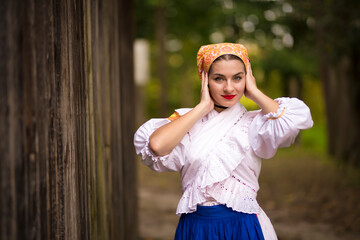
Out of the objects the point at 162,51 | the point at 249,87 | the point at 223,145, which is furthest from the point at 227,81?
the point at 162,51

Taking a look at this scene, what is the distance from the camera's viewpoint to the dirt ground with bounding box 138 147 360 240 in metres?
5.80

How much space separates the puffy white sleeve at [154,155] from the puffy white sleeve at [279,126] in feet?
1.53

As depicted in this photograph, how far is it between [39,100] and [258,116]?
1371 mm

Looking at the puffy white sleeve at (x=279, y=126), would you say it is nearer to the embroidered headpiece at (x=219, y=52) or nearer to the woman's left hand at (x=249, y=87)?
the woman's left hand at (x=249, y=87)

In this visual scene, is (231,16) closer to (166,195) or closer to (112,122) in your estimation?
(166,195)

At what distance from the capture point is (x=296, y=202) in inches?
291

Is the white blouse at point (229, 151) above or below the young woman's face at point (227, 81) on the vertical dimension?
below

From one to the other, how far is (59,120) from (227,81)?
40.5 inches

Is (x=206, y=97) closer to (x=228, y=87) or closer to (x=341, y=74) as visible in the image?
(x=228, y=87)

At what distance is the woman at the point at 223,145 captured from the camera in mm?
2459

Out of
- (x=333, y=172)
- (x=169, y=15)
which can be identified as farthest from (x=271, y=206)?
(x=169, y=15)

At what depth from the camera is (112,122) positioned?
344 centimetres

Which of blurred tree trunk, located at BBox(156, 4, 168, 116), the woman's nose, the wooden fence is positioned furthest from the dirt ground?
blurred tree trunk, located at BBox(156, 4, 168, 116)

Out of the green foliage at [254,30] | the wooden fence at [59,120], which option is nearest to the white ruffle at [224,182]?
the wooden fence at [59,120]
